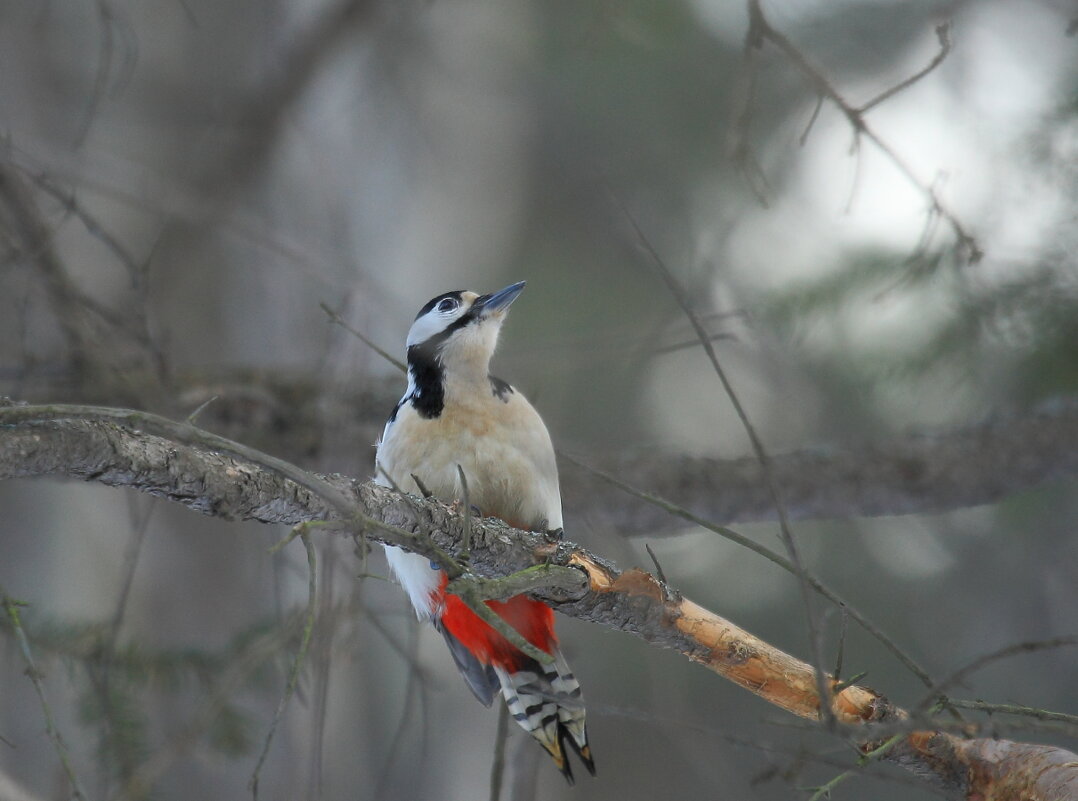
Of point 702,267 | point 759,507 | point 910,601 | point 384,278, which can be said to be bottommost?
point 759,507

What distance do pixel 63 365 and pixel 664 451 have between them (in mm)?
2182

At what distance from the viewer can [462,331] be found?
340cm

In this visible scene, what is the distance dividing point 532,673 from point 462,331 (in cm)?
111

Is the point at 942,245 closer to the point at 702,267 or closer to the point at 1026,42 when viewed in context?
the point at 702,267

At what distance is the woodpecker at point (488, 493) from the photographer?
290cm

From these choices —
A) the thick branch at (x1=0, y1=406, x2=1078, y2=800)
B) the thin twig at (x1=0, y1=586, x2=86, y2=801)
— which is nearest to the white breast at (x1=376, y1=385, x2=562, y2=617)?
the thick branch at (x1=0, y1=406, x2=1078, y2=800)

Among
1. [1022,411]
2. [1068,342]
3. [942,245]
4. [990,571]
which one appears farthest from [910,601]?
[942,245]

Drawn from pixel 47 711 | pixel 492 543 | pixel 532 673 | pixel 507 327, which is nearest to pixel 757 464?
pixel 532 673

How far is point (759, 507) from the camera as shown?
3.69 metres

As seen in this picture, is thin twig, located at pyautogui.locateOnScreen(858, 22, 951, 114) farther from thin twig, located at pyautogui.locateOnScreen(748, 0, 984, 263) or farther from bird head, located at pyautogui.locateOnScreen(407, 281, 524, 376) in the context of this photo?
bird head, located at pyautogui.locateOnScreen(407, 281, 524, 376)

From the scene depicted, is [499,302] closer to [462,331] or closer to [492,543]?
[462,331]

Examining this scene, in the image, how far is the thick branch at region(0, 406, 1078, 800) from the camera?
143cm

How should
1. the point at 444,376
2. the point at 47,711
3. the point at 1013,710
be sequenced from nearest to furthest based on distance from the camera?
the point at 47,711, the point at 1013,710, the point at 444,376

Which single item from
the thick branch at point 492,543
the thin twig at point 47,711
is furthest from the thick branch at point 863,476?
the thin twig at point 47,711
